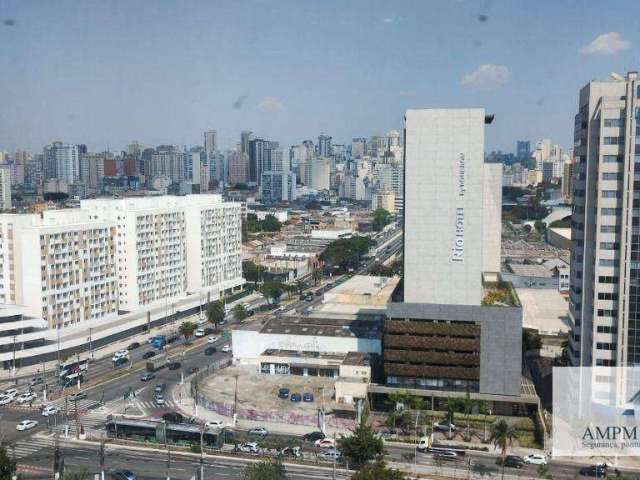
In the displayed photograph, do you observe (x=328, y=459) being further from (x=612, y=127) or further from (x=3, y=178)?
(x=3, y=178)

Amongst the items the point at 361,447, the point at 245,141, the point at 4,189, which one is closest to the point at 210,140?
the point at 245,141

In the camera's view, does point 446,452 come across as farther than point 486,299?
No

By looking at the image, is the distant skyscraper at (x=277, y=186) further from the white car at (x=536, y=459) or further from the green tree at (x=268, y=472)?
the green tree at (x=268, y=472)

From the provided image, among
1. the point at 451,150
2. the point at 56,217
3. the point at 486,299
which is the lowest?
the point at 486,299

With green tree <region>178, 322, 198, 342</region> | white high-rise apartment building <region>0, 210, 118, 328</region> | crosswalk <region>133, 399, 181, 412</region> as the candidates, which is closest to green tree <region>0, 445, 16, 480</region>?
crosswalk <region>133, 399, 181, 412</region>

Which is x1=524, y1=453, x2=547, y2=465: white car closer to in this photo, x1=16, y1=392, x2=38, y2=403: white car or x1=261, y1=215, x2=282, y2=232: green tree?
x1=16, y1=392, x2=38, y2=403: white car

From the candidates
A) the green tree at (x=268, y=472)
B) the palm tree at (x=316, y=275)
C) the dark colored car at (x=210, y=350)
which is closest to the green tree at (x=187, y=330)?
the dark colored car at (x=210, y=350)

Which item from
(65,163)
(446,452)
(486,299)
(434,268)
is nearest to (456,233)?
(434,268)
